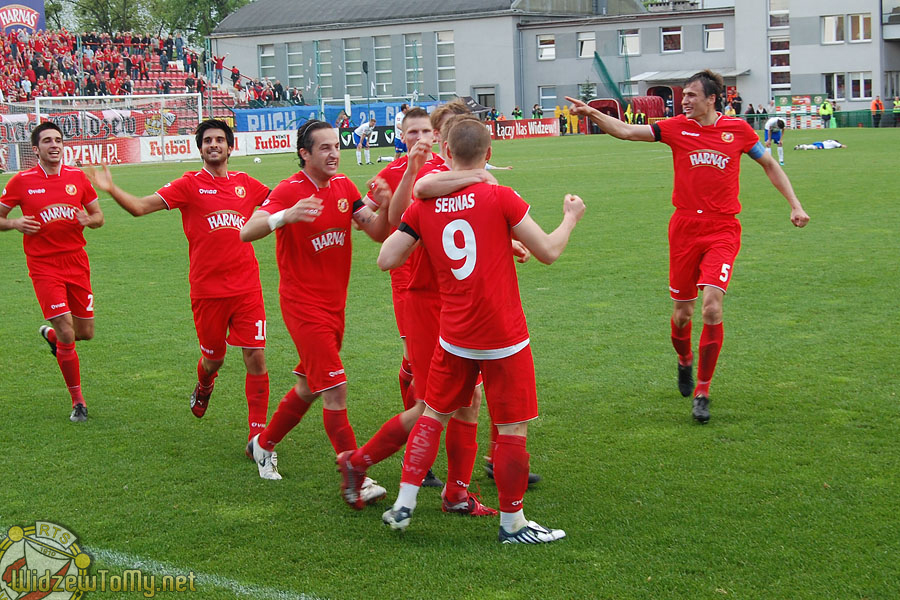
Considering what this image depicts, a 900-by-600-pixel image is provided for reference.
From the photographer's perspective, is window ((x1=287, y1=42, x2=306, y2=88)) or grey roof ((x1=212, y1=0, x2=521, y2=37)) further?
window ((x1=287, y1=42, x2=306, y2=88))

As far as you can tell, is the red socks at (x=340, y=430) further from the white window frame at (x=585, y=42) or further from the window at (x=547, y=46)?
the window at (x=547, y=46)

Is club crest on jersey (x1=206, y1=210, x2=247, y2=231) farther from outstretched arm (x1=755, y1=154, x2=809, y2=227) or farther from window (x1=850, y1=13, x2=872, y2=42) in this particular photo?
window (x1=850, y1=13, x2=872, y2=42)

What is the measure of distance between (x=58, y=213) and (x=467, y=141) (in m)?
4.26

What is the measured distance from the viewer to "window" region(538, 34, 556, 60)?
68.8 metres

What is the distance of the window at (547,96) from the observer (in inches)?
2719

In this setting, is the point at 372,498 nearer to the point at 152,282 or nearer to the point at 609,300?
the point at 609,300

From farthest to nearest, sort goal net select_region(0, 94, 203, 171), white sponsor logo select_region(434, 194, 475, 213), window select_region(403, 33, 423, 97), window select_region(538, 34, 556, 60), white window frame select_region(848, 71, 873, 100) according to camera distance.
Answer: window select_region(403, 33, 423, 97) → window select_region(538, 34, 556, 60) → white window frame select_region(848, 71, 873, 100) → goal net select_region(0, 94, 203, 171) → white sponsor logo select_region(434, 194, 475, 213)

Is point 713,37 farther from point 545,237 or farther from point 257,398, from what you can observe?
point 545,237

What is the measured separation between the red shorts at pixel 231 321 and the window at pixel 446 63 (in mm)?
64485

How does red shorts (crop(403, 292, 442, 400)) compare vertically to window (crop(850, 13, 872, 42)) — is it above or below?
below

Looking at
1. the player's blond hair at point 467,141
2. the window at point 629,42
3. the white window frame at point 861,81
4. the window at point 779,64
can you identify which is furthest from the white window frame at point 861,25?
the player's blond hair at point 467,141

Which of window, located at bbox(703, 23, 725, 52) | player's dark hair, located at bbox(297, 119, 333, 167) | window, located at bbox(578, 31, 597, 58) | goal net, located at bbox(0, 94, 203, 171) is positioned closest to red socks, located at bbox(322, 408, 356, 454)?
player's dark hair, located at bbox(297, 119, 333, 167)

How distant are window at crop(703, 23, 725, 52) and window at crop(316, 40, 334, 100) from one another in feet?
88.2

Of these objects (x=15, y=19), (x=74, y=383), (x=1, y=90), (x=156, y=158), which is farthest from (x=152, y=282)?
(x=15, y=19)
